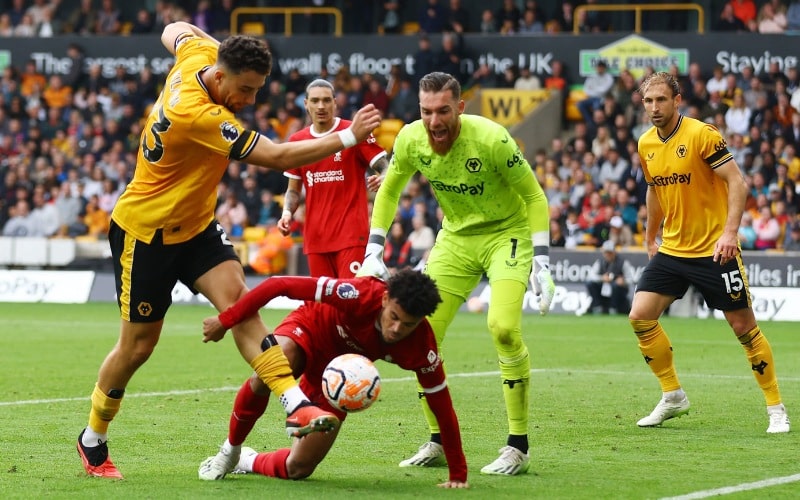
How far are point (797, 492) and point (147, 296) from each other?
367 centimetres

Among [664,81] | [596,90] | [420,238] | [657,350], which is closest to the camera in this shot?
[664,81]

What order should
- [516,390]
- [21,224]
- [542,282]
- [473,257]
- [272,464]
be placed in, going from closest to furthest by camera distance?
[272,464] < [516,390] < [542,282] < [473,257] < [21,224]

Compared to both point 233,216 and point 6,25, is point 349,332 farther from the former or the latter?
point 6,25

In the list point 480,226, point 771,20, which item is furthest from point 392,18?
point 480,226

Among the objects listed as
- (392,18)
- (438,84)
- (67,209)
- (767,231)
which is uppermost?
(438,84)

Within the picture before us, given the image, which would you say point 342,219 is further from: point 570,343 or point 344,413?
point 570,343

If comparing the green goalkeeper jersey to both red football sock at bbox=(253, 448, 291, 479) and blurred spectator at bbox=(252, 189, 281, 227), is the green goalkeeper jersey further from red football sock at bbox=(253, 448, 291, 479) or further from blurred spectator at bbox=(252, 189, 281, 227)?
blurred spectator at bbox=(252, 189, 281, 227)

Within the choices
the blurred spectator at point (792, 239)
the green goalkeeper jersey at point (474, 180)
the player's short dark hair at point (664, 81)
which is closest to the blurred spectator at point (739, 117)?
the blurred spectator at point (792, 239)

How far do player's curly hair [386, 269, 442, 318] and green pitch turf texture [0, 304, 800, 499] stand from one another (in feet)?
3.23

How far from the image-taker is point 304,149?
7.15 m

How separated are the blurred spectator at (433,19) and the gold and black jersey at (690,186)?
19.6 metres

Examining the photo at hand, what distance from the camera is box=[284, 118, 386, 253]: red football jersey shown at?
11.6m

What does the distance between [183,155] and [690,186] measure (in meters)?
4.31

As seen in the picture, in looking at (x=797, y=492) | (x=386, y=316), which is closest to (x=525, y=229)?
(x=386, y=316)
